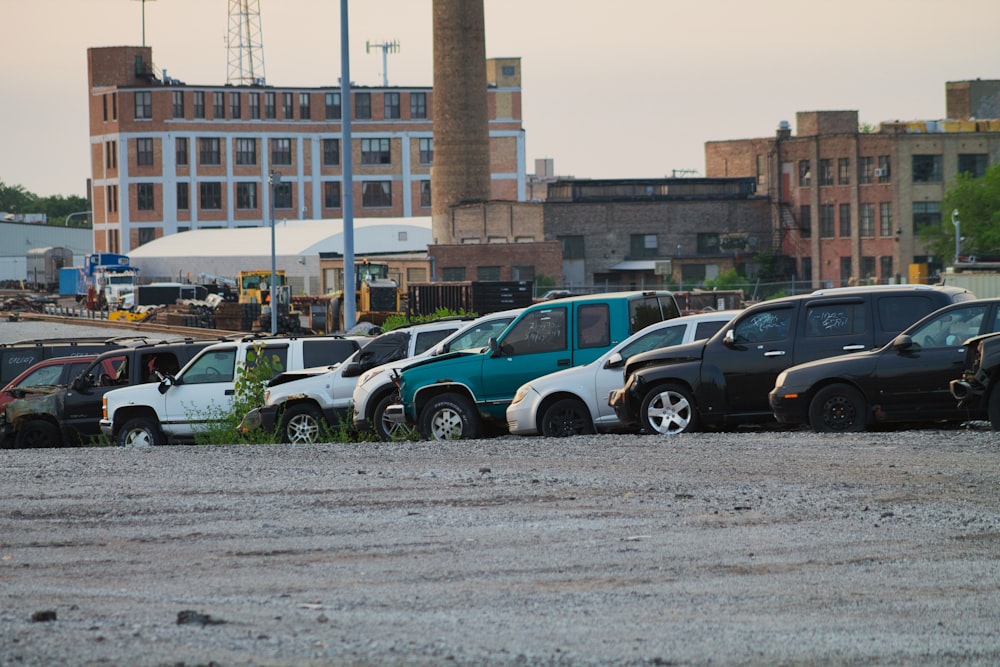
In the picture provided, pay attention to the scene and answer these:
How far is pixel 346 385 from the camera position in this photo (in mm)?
21750

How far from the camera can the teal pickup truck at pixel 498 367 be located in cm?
1983

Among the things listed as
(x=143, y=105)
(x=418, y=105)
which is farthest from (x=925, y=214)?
(x=143, y=105)

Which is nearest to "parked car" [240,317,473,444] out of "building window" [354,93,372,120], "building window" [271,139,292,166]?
"building window" [271,139,292,166]

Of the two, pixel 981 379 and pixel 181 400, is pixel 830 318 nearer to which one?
pixel 981 379

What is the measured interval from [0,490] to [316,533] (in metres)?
4.49

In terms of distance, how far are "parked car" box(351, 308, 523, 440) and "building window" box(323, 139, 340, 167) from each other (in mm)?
100145

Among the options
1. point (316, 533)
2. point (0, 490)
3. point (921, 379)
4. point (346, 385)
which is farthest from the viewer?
point (346, 385)

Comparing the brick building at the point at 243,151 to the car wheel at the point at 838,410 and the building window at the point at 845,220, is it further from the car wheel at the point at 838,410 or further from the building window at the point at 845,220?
the car wheel at the point at 838,410

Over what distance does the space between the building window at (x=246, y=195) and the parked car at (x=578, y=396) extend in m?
101

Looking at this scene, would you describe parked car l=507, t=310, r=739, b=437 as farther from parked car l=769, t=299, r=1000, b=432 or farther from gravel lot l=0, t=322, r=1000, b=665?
gravel lot l=0, t=322, r=1000, b=665

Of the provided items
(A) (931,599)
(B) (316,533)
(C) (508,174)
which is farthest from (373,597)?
(C) (508,174)

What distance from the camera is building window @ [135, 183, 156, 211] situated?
115 meters

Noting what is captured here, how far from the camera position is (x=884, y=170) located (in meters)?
91.0

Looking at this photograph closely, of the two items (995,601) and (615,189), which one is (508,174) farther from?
(995,601)
